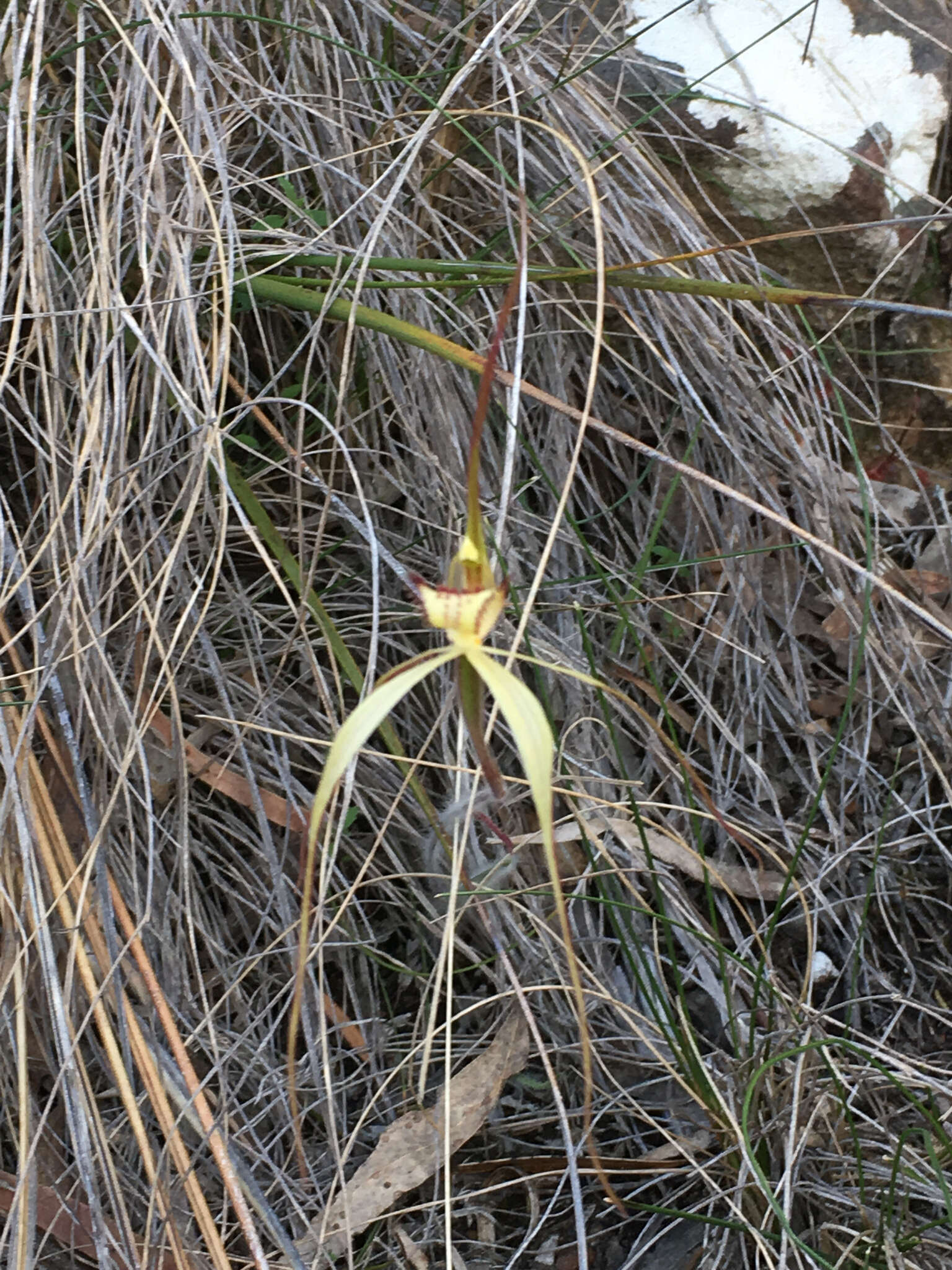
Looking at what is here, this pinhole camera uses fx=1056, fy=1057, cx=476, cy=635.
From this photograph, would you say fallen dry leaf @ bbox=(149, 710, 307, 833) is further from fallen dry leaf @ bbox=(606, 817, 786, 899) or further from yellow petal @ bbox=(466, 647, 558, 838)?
yellow petal @ bbox=(466, 647, 558, 838)

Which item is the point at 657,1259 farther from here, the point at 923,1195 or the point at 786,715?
the point at 786,715

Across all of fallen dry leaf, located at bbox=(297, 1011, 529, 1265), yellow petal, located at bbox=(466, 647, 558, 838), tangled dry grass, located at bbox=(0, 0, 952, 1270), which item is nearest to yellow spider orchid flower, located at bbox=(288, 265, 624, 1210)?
yellow petal, located at bbox=(466, 647, 558, 838)

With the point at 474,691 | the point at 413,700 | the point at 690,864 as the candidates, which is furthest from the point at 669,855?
the point at 474,691

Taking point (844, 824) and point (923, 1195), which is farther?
point (844, 824)

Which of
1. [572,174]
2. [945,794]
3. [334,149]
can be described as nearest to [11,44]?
[334,149]

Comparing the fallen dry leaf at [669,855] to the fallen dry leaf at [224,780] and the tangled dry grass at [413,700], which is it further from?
the fallen dry leaf at [224,780]

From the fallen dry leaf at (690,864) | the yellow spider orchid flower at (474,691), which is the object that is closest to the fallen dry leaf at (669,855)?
the fallen dry leaf at (690,864)
